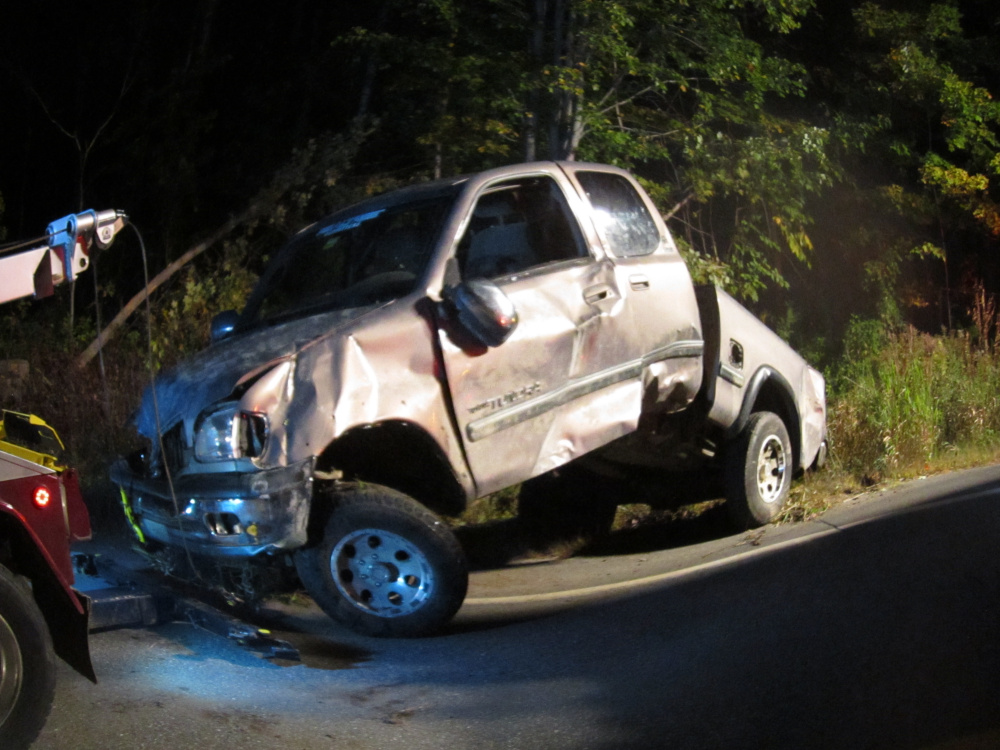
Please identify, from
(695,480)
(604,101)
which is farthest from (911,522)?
(604,101)

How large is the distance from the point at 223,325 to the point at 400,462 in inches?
62.9

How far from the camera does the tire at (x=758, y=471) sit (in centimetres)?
790

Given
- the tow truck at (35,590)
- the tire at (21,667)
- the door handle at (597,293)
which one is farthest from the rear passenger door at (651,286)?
the tire at (21,667)

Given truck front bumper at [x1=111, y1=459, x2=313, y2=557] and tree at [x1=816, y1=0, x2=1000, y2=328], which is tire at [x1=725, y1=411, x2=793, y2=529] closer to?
truck front bumper at [x1=111, y1=459, x2=313, y2=557]

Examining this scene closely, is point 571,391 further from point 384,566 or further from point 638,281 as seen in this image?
point 384,566

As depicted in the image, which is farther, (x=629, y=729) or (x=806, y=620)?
(x=806, y=620)

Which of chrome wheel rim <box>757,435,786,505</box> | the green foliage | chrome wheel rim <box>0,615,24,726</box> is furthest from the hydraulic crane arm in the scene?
the green foliage

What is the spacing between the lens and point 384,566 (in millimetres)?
5613

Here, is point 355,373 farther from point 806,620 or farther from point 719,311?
point 719,311

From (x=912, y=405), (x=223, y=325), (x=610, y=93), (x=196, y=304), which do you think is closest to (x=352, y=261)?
(x=223, y=325)

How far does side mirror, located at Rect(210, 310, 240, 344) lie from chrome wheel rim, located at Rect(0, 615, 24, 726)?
3.25 m

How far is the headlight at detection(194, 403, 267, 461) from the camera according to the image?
5.35 metres

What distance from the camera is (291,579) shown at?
6.25 meters

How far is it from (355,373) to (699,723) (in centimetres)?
221
